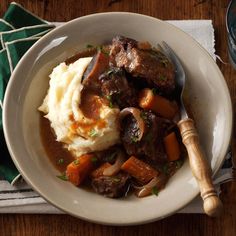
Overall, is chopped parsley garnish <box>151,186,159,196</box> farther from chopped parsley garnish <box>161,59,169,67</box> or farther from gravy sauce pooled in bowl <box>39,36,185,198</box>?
chopped parsley garnish <box>161,59,169,67</box>

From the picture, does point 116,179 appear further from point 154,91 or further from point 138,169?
point 154,91

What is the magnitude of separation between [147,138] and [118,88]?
411 millimetres

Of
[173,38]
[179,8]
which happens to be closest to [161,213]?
[173,38]

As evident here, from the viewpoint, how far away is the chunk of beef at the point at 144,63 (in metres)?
4.19

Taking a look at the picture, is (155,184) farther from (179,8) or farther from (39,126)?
(179,8)

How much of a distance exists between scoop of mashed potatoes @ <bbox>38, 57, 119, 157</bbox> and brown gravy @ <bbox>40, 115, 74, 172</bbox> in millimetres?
56

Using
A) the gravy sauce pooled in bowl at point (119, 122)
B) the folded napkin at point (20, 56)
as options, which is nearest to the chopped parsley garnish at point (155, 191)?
the gravy sauce pooled in bowl at point (119, 122)

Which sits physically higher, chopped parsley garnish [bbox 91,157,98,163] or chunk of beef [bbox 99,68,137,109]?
chunk of beef [bbox 99,68,137,109]

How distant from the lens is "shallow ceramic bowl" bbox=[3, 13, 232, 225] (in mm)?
4016

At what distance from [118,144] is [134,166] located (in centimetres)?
23

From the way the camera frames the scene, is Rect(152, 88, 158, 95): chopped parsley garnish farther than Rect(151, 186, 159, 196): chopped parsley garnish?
Yes

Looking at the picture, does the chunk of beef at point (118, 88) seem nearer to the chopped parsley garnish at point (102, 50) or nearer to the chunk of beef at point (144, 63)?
the chunk of beef at point (144, 63)

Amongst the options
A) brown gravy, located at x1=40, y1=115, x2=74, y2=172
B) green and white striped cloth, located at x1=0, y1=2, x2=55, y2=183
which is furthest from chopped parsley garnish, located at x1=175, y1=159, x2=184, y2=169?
green and white striped cloth, located at x1=0, y1=2, x2=55, y2=183

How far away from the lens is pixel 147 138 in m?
4.11
